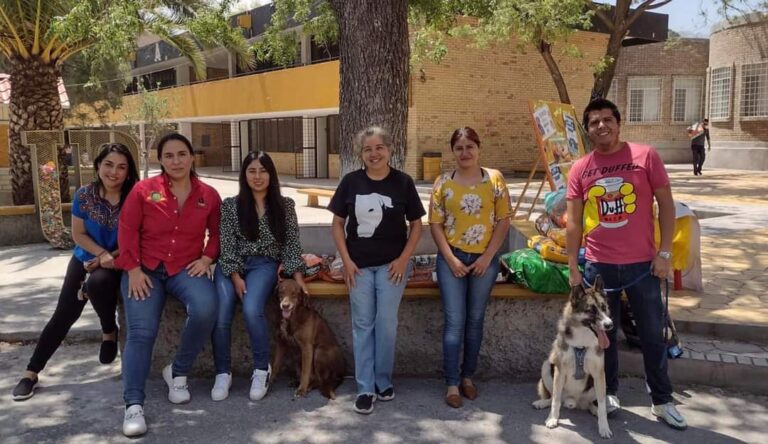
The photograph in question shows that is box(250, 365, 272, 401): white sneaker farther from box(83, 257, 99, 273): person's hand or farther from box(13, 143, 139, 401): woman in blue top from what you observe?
box(83, 257, 99, 273): person's hand

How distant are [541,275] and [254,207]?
6.52 ft

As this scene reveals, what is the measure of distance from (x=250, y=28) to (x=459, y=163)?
22.7 metres

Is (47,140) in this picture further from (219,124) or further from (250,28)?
(219,124)

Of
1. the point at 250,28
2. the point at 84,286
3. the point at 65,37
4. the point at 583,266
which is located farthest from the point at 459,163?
the point at 250,28

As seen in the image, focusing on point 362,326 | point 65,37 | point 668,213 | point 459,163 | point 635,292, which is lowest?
point 362,326

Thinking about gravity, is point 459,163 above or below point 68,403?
above

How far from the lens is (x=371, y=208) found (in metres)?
4.18

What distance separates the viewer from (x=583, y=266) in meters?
4.26

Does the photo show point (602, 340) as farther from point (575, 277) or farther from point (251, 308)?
point (251, 308)

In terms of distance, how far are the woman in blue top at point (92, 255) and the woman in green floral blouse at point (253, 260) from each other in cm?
74

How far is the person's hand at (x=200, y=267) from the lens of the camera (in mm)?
4270

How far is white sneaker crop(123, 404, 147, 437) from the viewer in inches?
149

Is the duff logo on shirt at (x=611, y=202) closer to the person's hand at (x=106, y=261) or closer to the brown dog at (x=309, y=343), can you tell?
the brown dog at (x=309, y=343)

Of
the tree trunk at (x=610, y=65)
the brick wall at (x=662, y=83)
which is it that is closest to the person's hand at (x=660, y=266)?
the tree trunk at (x=610, y=65)
